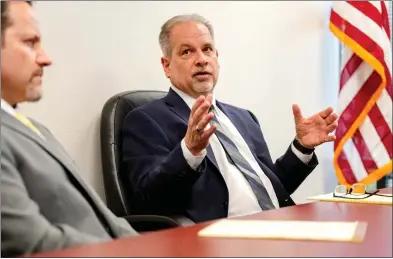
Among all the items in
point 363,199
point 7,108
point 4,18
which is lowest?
point 363,199

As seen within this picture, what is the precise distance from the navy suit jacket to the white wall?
0.36ft

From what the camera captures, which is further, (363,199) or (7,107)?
(363,199)

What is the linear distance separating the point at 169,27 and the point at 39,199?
105 centimetres

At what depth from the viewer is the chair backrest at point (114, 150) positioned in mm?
1577

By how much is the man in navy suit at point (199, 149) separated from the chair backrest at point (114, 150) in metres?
0.03

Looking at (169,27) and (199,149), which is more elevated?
(169,27)

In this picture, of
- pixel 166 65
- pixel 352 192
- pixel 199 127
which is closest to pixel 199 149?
pixel 199 127

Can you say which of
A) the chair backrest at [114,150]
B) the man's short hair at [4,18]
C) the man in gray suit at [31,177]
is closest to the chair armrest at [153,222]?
the chair backrest at [114,150]

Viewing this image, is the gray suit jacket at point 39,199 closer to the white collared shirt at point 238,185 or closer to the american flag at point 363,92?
the white collared shirt at point 238,185

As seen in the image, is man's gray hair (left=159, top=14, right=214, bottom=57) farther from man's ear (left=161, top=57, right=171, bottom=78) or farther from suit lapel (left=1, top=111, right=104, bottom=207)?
suit lapel (left=1, top=111, right=104, bottom=207)

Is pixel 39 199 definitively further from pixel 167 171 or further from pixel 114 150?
pixel 114 150

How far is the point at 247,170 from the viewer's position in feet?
5.52

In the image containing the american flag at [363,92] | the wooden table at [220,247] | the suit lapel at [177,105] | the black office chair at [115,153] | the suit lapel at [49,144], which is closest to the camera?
the wooden table at [220,247]

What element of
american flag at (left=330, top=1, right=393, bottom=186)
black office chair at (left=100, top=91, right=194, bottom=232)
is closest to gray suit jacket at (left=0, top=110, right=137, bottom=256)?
black office chair at (left=100, top=91, right=194, bottom=232)
